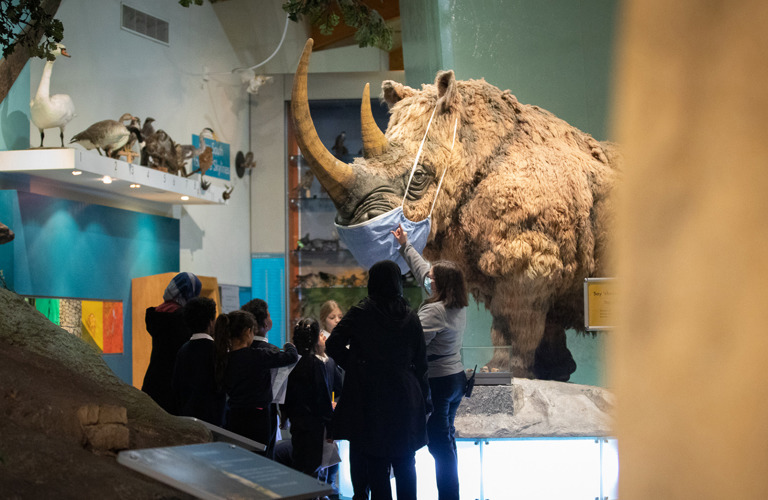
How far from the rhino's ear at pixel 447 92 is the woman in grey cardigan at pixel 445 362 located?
2.98ft

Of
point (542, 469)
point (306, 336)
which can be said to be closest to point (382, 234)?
point (306, 336)

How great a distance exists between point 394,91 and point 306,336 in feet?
5.24

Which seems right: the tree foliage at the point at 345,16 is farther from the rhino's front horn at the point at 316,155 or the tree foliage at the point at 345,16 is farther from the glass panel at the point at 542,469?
the glass panel at the point at 542,469

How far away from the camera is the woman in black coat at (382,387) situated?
315 cm

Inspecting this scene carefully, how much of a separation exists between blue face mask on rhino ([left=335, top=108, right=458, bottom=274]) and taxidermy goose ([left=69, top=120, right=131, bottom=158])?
3715 mm

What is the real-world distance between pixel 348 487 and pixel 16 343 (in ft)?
8.82

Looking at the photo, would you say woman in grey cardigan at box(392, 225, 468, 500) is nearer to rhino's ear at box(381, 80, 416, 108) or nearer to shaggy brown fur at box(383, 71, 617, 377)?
shaggy brown fur at box(383, 71, 617, 377)

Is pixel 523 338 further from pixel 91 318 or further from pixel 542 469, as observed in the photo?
pixel 91 318

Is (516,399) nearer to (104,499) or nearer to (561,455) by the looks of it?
(561,455)

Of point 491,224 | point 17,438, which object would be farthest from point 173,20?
point 17,438

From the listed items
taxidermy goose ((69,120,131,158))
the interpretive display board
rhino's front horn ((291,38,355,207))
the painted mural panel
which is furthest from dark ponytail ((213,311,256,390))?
taxidermy goose ((69,120,131,158))

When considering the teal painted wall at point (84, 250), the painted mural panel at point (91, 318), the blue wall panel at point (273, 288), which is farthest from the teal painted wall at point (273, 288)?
the painted mural panel at point (91, 318)

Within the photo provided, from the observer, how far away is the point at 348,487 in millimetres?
4691

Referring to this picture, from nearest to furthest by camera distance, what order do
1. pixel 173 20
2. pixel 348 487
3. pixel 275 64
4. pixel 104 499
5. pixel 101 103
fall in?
1. pixel 104 499
2. pixel 348 487
3. pixel 101 103
4. pixel 173 20
5. pixel 275 64
